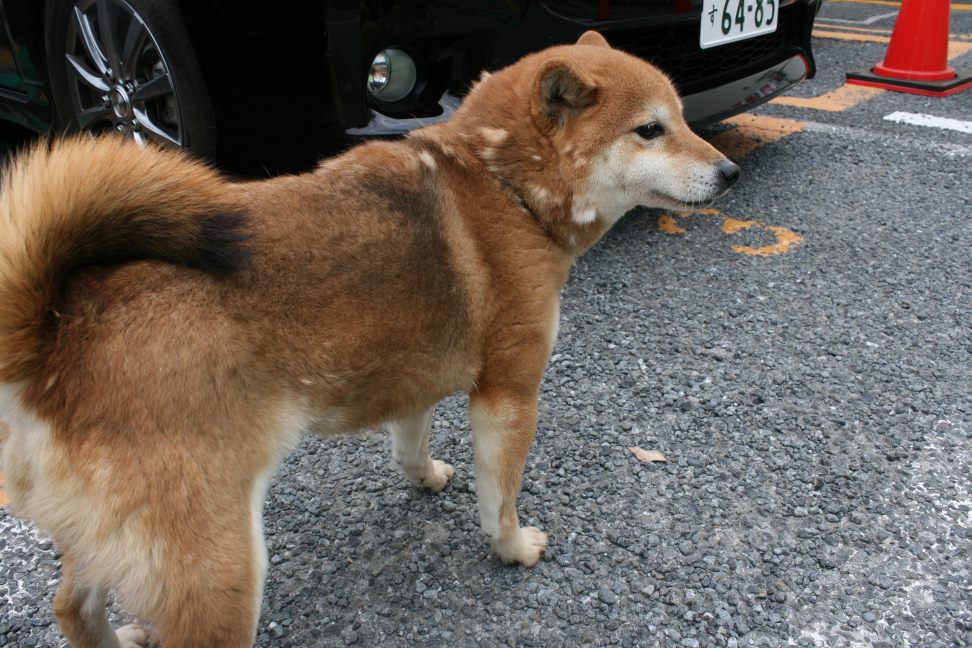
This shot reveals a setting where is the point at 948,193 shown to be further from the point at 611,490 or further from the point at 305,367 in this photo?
the point at 305,367

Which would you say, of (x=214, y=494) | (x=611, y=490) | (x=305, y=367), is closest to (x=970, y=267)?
(x=611, y=490)

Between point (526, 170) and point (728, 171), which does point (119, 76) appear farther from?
point (728, 171)

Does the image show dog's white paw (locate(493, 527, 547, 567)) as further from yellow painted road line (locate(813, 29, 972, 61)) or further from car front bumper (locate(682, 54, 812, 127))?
yellow painted road line (locate(813, 29, 972, 61))

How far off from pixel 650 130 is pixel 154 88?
2.10 meters

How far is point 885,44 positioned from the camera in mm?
7926

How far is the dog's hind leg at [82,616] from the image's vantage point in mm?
1831

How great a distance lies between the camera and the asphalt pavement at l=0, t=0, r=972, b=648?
83.0 inches

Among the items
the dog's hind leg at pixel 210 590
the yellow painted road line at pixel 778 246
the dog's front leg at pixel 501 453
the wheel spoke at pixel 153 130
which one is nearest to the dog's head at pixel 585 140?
the dog's front leg at pixel 501 453

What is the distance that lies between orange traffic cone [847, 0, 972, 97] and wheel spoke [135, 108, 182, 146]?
18.5 ft

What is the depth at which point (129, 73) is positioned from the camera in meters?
Result: 3.27

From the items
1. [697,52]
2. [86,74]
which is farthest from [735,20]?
[86,74]

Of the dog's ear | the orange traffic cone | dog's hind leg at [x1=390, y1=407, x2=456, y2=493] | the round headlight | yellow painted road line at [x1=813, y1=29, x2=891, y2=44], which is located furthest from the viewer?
yellow painted road line at [x1=813, y1=29, x2=891, y2=44]

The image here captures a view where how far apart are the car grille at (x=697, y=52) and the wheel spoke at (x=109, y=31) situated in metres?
2.18

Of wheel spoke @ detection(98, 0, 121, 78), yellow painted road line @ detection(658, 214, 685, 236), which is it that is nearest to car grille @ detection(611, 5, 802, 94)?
yellow painted road line @ detection(658, 214, 685, 236)
